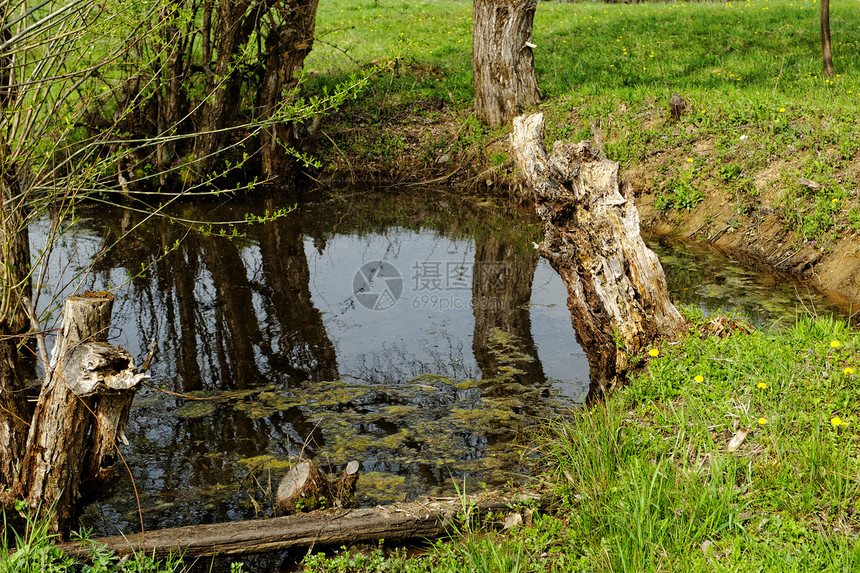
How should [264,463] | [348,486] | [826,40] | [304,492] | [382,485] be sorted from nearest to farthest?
Result: [304,492] → [348,486] → [382,485] → [264,463] → [826,40]

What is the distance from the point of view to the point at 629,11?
64.3ft

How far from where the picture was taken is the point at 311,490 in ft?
12.8

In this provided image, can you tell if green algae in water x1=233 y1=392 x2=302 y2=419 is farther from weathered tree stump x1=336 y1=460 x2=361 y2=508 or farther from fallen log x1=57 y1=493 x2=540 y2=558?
fallen log x1=57 y1=493 x2=540 y2=558

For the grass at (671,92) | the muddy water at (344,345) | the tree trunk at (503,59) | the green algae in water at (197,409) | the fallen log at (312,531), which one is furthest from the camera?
the tree trunk at (503,59)

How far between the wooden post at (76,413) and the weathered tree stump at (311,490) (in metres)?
0.93

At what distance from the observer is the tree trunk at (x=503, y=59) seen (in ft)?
37.8

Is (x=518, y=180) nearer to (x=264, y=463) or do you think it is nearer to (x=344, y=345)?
(x=344, y=345)

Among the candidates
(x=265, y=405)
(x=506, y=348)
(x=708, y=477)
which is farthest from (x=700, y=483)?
(x=265, y=405)

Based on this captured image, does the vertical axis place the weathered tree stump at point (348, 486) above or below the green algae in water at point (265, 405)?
below

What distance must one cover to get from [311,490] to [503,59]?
941 centimetres

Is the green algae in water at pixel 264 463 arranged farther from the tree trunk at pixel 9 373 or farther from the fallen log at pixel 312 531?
the tree trunk at pixel 9 373

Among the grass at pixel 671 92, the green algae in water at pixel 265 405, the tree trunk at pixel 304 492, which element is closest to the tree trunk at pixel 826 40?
the grass at pixel 671 92

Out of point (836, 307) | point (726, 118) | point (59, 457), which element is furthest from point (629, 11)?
point (59, 457)

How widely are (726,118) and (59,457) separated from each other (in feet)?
30.2
